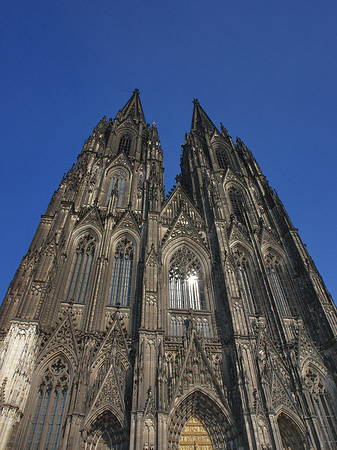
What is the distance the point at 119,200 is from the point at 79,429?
49.3ft

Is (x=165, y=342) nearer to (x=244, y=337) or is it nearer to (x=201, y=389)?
(x=201, y=389)

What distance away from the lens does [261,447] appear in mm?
11875

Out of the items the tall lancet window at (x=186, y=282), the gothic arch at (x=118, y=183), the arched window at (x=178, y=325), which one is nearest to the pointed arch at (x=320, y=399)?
the tall lancet window at (x=186, y=282)

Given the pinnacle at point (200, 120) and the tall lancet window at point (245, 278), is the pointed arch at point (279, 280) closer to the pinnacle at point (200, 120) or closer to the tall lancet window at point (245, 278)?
the tall lancet window at point (245, 278)

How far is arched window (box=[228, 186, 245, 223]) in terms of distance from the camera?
24855 mm

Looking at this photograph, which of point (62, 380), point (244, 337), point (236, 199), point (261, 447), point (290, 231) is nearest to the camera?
point (261, 447)

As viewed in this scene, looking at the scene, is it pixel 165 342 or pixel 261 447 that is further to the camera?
pixel 165 342

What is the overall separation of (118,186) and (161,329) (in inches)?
519

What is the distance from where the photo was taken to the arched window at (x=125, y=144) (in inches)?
1146

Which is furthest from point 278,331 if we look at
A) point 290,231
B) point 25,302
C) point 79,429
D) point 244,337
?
point 25,302

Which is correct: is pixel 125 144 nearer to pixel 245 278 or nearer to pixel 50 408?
pixel 245 278

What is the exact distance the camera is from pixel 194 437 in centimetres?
1335

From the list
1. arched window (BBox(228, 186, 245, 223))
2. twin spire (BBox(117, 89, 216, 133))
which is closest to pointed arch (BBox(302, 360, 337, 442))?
arched window (BBox(228, 186, 245, 223))

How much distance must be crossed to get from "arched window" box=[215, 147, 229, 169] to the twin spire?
354 cm
